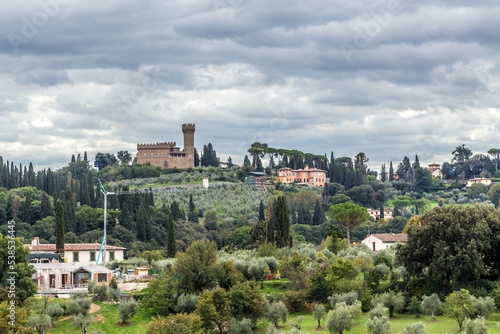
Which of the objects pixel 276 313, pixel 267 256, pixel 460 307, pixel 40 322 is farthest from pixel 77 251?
pixel 460 307

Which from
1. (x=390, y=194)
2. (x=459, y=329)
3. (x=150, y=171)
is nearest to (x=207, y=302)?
(x=459, y=329)

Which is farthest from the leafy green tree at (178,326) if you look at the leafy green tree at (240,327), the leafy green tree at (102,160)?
the leafy green tree at (102,160)

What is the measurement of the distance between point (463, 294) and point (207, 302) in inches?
578

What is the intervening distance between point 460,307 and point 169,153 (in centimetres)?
12476

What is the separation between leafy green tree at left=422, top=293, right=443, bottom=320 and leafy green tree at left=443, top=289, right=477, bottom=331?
2.16 meters

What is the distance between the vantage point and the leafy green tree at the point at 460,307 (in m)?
36.5

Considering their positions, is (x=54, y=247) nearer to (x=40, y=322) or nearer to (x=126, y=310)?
(x=126, y=310)

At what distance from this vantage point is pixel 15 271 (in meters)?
42.2

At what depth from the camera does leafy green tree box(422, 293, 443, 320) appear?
4006 cm

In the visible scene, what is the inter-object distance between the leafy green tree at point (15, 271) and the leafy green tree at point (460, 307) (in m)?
25.3

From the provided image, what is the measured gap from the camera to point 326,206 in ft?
427

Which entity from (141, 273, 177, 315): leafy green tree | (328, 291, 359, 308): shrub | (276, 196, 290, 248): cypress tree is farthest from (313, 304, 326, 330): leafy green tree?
(276, 196, 290, 248): cypress tree

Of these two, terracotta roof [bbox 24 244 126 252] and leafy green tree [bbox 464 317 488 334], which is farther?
terracotta roof [bbox 24 244 126 252]

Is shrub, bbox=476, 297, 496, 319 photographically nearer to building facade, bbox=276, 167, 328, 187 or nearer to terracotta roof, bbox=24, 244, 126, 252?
terracotta roof, bbox=24, 244, 126, 252
